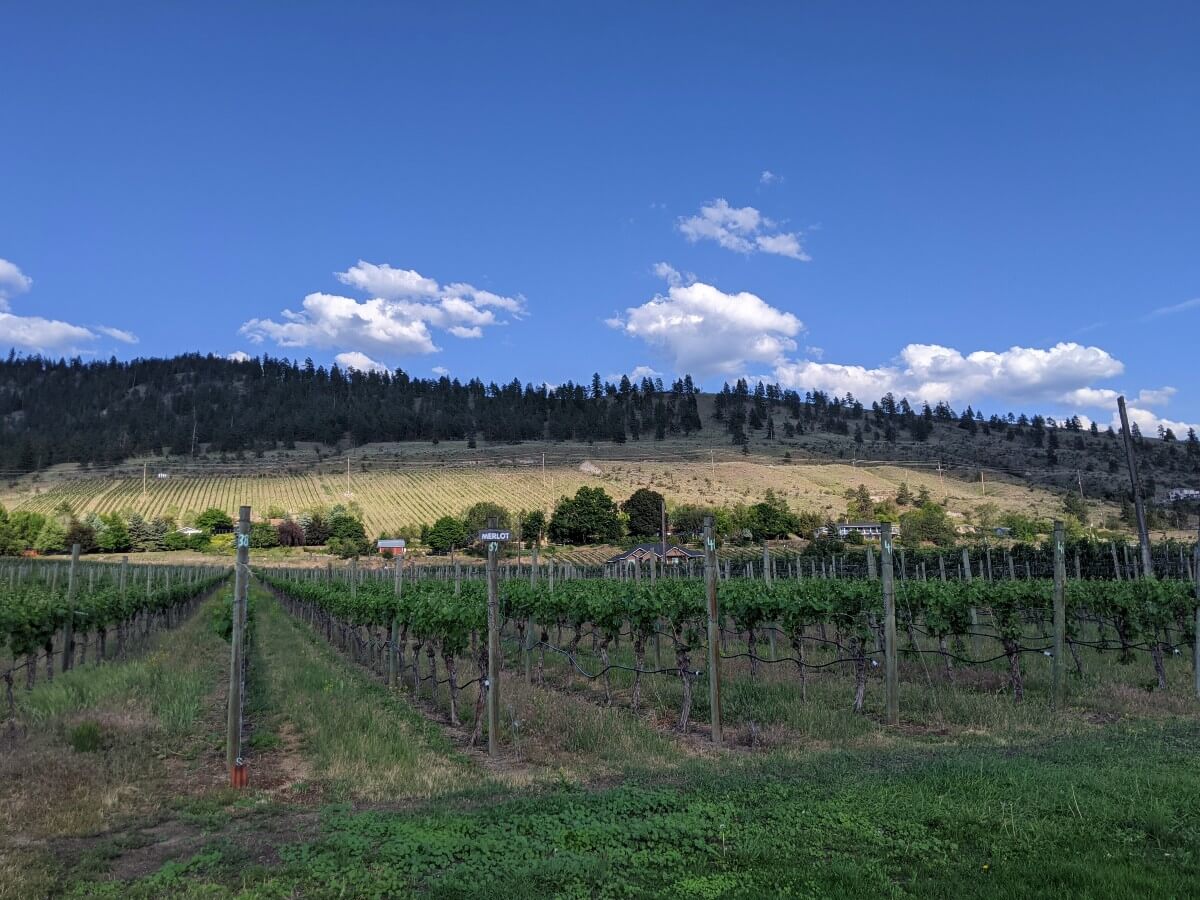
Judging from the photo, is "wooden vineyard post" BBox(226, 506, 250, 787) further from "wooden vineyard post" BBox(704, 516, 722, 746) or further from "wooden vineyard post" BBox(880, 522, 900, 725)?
"wooden vineyard post" BBox(880, 522, 900, 725)

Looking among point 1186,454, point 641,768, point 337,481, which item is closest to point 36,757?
point 641,768

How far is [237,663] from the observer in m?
7.25

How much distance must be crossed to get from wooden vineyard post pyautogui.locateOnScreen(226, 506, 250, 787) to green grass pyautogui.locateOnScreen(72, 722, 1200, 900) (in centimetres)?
176

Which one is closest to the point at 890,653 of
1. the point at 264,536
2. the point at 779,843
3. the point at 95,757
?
the point at 779,843

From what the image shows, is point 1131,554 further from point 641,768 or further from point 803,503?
point 803,503

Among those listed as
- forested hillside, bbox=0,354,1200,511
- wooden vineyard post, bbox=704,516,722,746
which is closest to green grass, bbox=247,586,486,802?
wooden vineyard post, bbox=704,516,722,746

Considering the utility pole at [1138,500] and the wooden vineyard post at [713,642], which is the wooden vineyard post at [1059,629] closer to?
the wooden vineyard post at [713,642]

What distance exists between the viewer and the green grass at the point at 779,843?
421cm

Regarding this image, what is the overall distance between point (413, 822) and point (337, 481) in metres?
94.6

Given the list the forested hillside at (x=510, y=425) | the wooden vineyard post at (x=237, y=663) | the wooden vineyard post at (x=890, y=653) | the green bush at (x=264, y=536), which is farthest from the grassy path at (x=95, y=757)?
the forested hillside at (x=510, y=425)

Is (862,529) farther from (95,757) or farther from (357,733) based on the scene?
(95,757)

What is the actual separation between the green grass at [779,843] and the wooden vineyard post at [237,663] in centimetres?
176

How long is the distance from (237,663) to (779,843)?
5.39 m

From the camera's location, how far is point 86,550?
6631 centimetres
